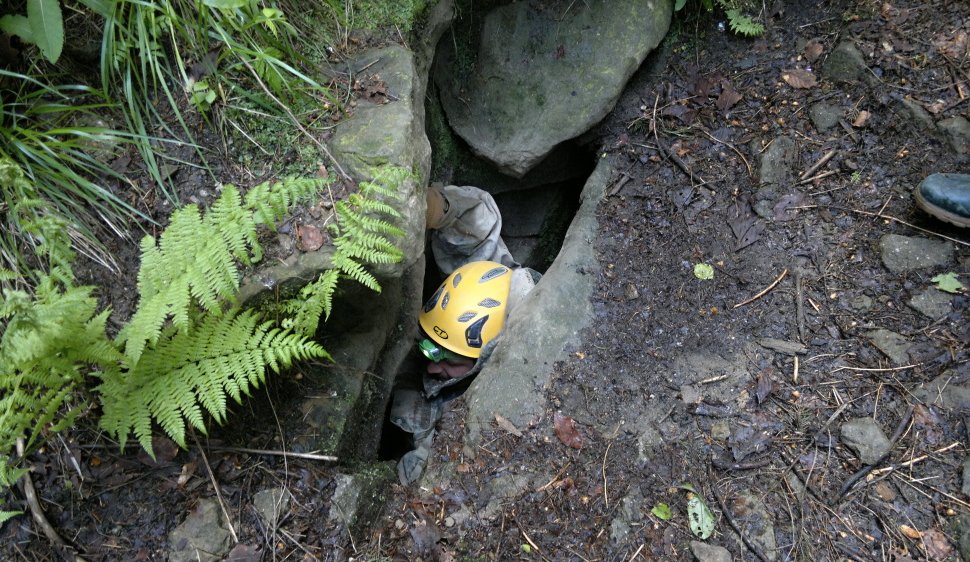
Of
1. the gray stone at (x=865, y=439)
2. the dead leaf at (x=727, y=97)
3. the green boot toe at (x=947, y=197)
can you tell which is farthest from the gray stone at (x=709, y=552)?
the dead leaf at (x=727, y=97)

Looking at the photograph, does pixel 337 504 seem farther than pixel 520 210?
No

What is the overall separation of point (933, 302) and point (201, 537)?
3883mm

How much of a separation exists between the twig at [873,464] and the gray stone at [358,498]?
2221 millimetres

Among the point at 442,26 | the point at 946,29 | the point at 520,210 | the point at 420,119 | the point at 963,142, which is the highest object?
the point at 442,26

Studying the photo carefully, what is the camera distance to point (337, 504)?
2.89 meters

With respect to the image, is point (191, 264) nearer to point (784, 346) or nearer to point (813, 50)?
point (784, 346)

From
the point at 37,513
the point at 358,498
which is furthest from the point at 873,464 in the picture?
the point at 37,513

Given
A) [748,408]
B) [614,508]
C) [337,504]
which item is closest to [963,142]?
[748,408]

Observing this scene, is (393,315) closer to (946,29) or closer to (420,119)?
(420,119)

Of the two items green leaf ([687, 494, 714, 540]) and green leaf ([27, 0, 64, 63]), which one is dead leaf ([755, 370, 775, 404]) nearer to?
green leaf ([687, 494, 714, 540])

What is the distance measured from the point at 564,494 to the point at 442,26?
3214 millimetres

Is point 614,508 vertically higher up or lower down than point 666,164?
lower down

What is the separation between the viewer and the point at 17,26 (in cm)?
277

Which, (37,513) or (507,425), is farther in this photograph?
(507,425)
